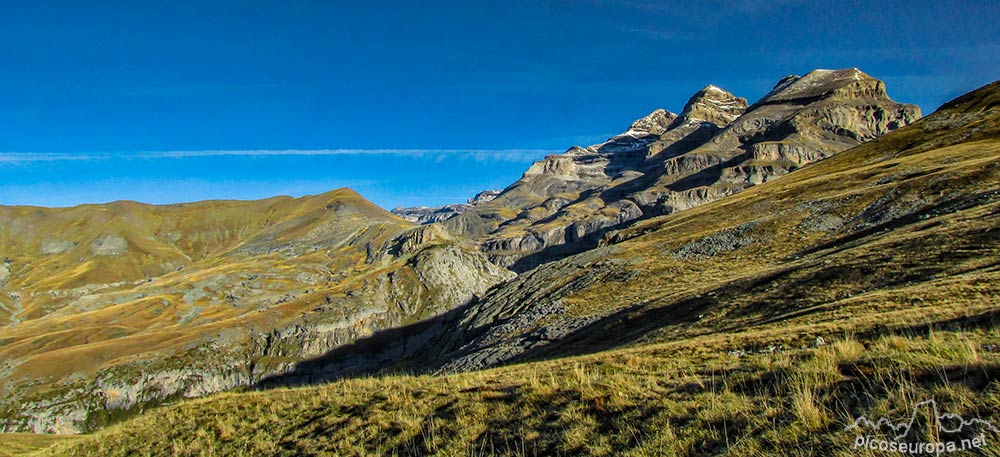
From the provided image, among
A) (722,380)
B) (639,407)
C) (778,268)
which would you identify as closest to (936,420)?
(722,380)

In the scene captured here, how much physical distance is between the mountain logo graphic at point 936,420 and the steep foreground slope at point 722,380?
0.04 m

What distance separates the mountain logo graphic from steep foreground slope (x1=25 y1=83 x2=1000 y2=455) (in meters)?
0.04

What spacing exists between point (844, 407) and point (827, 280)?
80.2ft

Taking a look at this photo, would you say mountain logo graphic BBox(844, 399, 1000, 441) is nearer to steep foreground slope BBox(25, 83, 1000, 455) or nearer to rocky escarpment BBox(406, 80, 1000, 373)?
steep foreground slope BBox(25, 83, 1000, 455)

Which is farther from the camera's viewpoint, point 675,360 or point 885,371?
point 675,360

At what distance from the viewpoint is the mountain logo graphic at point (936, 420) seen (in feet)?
19.1

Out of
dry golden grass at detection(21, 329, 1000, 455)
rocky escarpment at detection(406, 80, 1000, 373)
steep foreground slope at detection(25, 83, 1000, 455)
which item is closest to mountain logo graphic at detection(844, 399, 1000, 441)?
steep foreground slope at detection(25, 83, 1000, 455)

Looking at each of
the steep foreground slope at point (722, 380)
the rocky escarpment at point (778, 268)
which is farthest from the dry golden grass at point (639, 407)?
the rocky escarpment at point (778, 268)

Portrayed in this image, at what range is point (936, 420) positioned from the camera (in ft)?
20.3

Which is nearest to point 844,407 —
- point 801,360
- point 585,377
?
point 801,360

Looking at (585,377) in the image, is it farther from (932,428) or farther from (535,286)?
(535,286)

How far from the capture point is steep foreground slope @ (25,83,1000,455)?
751 centimetres

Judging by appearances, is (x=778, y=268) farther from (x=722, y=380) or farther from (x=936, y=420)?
(x=936, y=420)

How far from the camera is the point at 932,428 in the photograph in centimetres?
603
